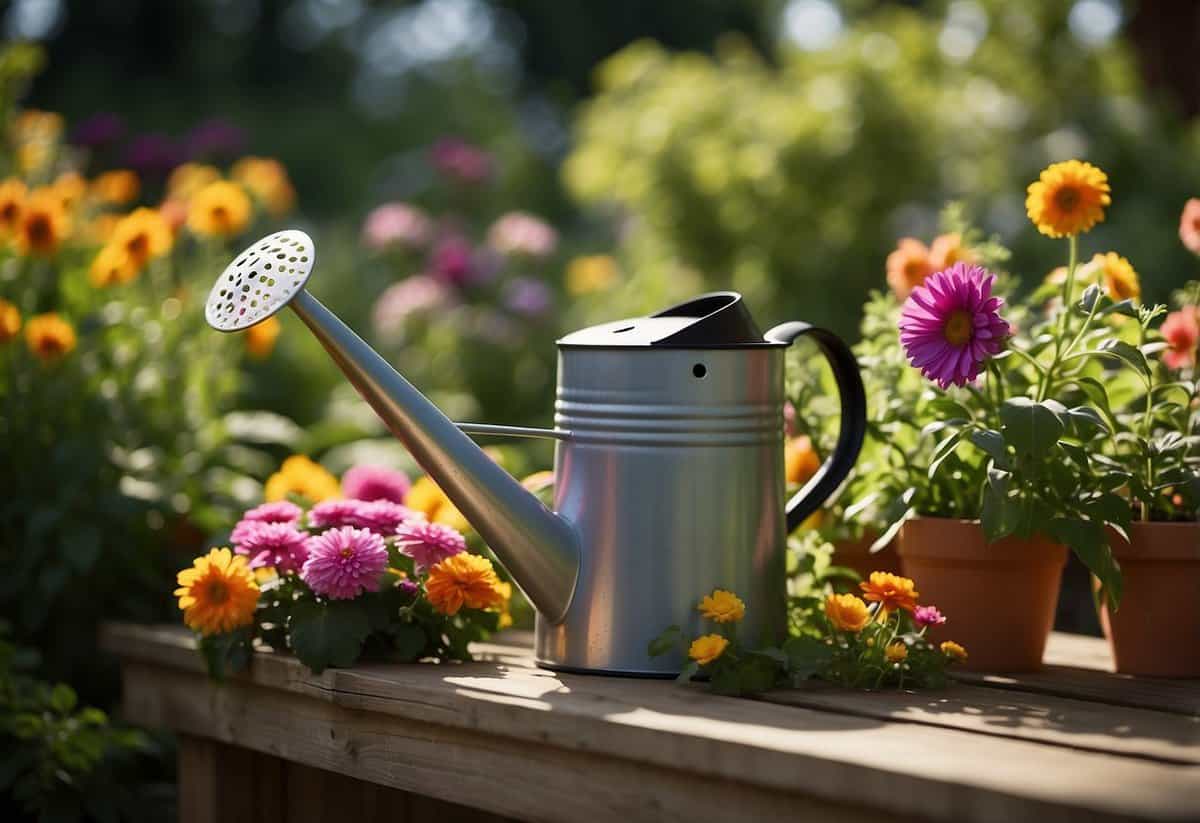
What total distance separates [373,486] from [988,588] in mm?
896

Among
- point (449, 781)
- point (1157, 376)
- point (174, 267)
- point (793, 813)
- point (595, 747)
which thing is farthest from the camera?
point (174, 267)

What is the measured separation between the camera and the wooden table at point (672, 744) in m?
1.13

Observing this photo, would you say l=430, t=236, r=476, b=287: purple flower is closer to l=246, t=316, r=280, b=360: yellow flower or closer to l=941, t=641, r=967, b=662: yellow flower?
l=246, t=316, r=280, b=360: yellow flower

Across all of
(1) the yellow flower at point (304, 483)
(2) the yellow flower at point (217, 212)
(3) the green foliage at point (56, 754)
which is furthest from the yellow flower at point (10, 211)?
(3) the green foliage at point (56, 754)

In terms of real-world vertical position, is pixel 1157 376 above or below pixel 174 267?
below

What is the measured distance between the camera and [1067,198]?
5.36 feet

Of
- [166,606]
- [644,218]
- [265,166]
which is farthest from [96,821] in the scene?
[644,218]

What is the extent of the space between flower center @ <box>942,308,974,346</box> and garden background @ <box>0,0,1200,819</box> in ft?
3.26

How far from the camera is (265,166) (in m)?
3.76

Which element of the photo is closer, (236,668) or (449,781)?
(449,781)

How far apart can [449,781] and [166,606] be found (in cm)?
118

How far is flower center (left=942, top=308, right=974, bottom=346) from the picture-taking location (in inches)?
59.2

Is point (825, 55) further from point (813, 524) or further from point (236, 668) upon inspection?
point (236, 668)

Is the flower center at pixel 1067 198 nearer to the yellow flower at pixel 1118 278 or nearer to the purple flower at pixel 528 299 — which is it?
the yellow flower at pixel 1118 278
